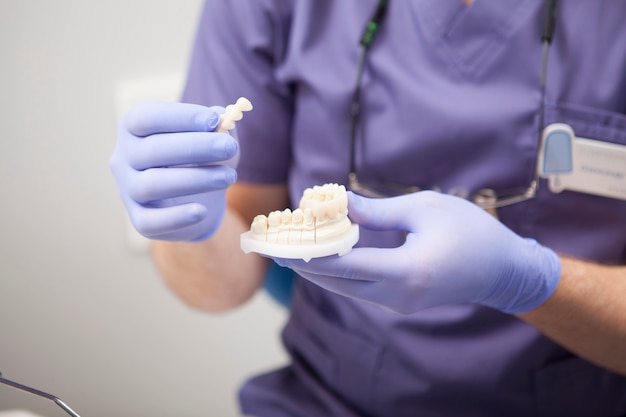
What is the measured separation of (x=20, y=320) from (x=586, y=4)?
1.00 metres

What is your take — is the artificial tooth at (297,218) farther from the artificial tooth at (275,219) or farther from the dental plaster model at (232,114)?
the dental plaster model at (232,114)

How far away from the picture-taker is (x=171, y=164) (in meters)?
0.68

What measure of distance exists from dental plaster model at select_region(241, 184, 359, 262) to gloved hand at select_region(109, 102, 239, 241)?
8 centimetres

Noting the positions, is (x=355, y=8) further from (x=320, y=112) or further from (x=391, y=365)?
(x=391, y=365)

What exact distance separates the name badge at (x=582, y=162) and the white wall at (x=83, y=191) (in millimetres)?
764

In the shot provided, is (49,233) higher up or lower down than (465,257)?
lower down

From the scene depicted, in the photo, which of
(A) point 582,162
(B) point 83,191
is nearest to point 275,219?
(A) point 582,162

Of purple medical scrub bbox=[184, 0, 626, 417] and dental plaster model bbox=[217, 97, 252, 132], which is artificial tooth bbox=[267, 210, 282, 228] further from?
purple medical scrub bbox=[184, 0, 626, 417]

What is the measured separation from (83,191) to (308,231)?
2.92 feet

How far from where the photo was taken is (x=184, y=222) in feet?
2.12

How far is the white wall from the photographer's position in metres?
1.20

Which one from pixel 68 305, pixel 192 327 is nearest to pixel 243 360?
pixel 192 327

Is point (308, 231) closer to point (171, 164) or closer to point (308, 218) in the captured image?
point (308, 218)

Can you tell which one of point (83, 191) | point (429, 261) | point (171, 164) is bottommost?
point (83, 191)
